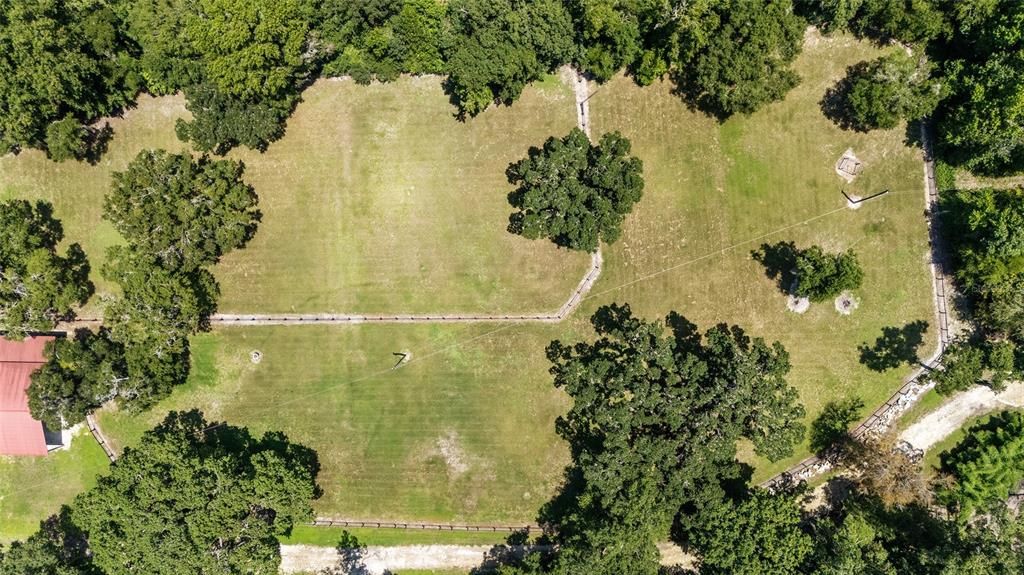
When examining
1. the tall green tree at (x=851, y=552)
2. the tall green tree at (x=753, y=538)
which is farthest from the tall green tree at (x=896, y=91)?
the tall green tree at (x=851, y=552)

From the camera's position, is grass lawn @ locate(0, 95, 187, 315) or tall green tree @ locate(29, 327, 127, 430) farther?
grass lawn @ locate(0, 95, 187, 315)

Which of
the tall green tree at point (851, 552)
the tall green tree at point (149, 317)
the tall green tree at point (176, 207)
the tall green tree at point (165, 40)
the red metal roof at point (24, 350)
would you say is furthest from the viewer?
the red metal roof at point (24, 350)

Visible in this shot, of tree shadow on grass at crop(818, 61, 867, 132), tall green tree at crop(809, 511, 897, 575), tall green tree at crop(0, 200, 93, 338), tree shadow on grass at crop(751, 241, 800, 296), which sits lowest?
tall green tree at crop(809, 511, 897, 575)

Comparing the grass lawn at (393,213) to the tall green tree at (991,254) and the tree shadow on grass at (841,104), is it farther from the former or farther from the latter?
the tall green tree at (991,254)

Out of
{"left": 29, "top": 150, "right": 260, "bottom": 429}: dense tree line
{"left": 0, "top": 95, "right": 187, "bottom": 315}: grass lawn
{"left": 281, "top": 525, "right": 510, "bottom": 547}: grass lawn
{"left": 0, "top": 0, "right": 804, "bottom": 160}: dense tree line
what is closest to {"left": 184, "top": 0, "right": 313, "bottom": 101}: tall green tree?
{"left": 0, "top": 0, "right": 804, "bottom": 160}: dense tree line

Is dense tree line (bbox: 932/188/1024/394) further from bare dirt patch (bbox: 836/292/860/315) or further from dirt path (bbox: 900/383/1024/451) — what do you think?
bare dirt patch (bbox: 836/292/860/315)

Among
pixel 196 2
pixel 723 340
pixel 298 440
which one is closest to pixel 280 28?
pixel 196 2
